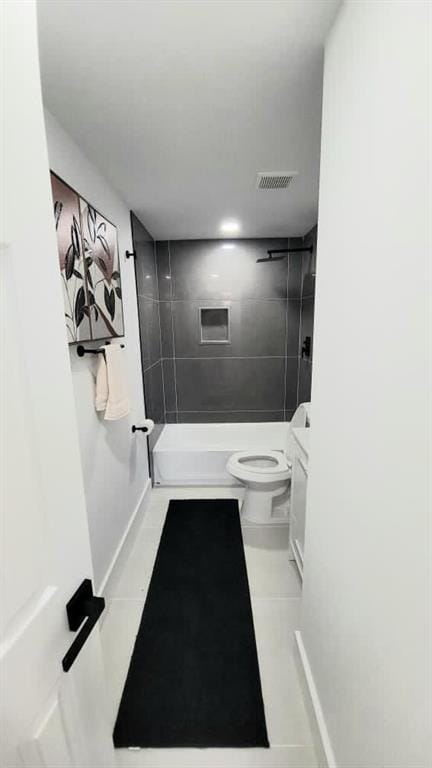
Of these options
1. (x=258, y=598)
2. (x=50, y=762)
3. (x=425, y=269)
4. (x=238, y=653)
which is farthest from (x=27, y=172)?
(x=258, y=598)

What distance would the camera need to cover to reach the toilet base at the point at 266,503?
2.28m

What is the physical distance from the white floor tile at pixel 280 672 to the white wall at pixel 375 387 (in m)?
0.23

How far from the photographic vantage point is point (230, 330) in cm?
327

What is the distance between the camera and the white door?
0.44m

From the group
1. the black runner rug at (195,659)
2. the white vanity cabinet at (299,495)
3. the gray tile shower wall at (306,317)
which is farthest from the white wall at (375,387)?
the gray tile shower wall at (306,317)

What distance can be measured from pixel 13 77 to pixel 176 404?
10.1 ft

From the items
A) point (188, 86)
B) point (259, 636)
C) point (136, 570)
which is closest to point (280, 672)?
point (259, 636)

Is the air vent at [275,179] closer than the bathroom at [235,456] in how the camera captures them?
No

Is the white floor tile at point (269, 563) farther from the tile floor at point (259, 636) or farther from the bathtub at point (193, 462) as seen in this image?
the bathtub at point (193, 462)

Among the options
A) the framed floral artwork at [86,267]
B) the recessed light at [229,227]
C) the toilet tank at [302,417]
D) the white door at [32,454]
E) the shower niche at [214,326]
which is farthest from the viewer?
the shower niche at [214,326]

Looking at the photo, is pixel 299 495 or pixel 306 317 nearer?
pixel 299 495

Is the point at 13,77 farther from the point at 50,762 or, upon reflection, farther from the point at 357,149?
the point at 50,762

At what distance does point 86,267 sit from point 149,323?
126cm

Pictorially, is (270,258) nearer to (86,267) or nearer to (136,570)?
(86,267)
